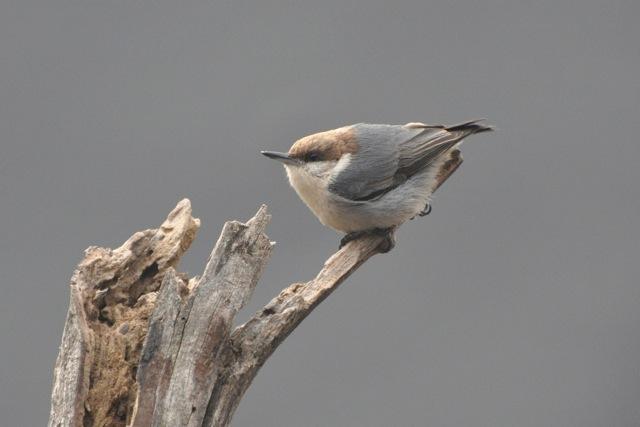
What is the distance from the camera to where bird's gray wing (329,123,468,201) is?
407 cm

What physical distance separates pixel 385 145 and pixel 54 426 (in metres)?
2.06

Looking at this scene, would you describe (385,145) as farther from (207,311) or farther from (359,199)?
(207,311)

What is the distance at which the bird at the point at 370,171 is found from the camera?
158 inches

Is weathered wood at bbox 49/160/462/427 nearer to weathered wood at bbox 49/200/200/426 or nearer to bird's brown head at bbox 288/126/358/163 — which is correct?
weathered wood at bbox 49/200/200/426

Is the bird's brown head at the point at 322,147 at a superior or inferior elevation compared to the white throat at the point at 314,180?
superior

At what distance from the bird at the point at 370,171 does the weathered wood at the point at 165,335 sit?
0.70 meters

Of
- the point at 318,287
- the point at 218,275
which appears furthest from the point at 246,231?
the point at 318,287

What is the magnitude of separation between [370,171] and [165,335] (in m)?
1.49

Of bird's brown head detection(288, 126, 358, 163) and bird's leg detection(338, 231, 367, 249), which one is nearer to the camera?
bird's brown head detection(288, 126, 358, 163)

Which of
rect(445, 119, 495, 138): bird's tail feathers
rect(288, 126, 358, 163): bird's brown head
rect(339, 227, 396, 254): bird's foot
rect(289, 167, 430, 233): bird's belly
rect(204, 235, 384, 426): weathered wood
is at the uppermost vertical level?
rect(445, 119, 495, 138): bird's tail feathers

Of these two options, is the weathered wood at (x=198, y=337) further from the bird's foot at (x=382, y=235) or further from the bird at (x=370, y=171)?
the bird's foot at (x=382, y=235)

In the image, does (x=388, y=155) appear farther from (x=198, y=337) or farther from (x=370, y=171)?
(x=198, y=337)

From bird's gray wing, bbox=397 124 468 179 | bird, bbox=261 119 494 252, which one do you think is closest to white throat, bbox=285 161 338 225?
bird, bbox=261 119 494 252

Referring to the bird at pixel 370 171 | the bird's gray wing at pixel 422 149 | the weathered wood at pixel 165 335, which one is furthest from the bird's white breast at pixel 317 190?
the weathered wood at pixel 165 335
